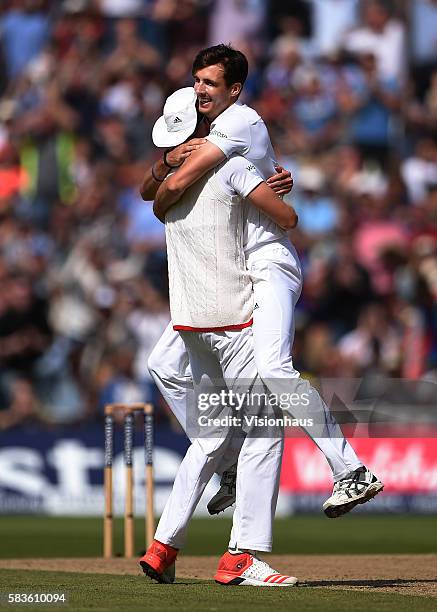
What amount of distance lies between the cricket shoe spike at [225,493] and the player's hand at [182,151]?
167cm

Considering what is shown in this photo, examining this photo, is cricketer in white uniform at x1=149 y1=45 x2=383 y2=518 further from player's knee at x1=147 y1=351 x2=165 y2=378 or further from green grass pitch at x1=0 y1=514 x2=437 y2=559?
green grass pitch at x1=0 y1=514 x2=437 y2=559

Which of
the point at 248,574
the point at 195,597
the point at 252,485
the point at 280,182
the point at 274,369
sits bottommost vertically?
the point at 248,574

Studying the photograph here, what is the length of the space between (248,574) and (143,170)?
12125 millimetres

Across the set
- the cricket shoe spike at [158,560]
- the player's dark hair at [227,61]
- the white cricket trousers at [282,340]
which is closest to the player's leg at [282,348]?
the white cricket trousers at [282,340]

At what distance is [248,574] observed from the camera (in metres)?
7.14

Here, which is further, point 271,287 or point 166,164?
point 166,164

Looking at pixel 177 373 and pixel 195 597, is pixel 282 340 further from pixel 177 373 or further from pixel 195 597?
pixel 195 597

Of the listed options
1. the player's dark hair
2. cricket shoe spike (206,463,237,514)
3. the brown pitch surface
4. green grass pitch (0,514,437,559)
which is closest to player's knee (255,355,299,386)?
cricket shoe spike (206,463,237,514)

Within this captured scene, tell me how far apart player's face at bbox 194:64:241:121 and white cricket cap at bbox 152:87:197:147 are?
1.9 inches

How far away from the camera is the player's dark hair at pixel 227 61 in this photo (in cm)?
710

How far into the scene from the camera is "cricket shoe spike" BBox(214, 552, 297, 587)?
→ 7.11m

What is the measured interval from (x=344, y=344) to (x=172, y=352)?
8953 millimetres

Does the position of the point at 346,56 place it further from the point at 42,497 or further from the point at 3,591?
the point at 3,591

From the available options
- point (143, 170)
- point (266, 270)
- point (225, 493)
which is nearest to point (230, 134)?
point (266, 270)
